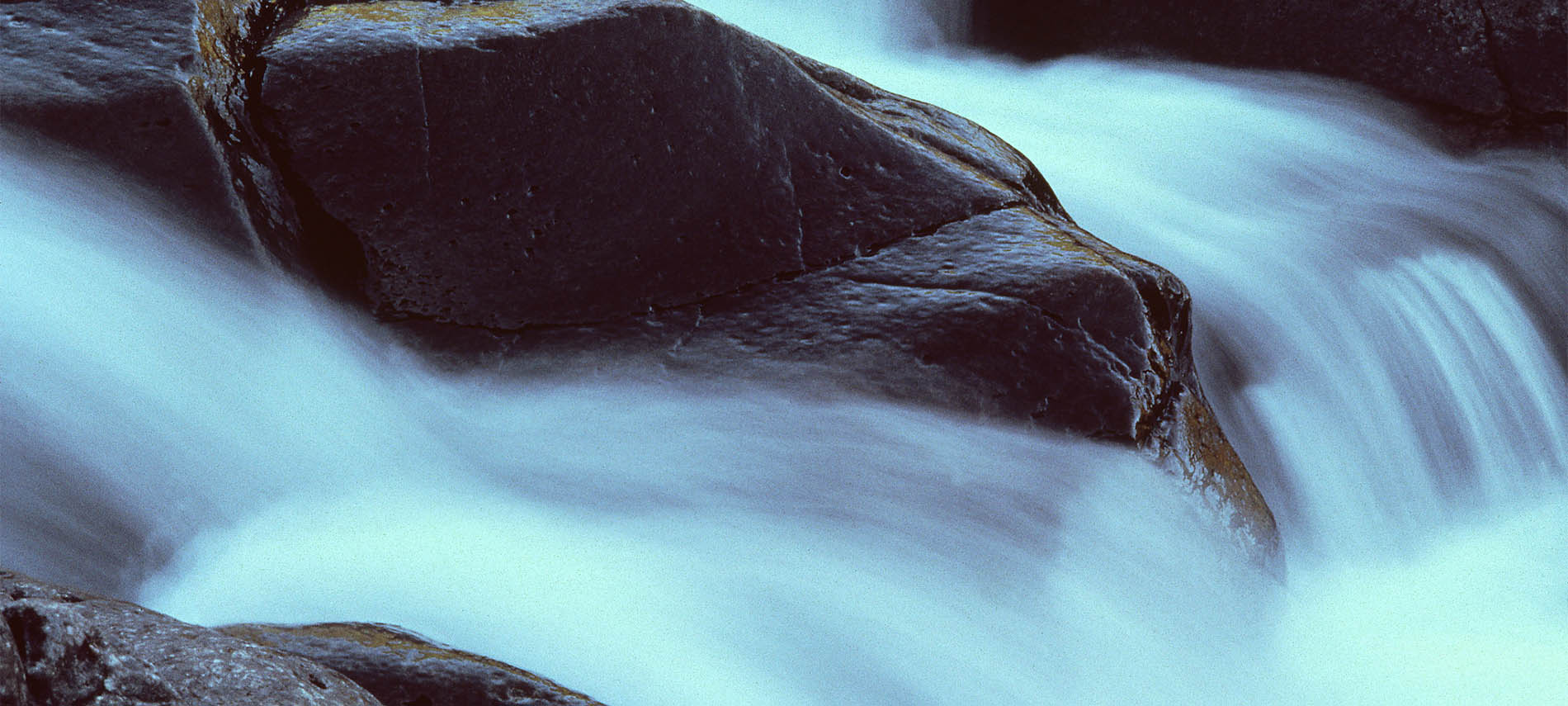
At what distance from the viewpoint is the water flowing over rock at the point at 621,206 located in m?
3.44

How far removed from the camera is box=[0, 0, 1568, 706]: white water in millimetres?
2924

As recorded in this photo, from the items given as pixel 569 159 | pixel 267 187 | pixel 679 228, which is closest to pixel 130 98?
pixel 267 187

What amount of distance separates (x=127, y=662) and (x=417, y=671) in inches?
24.6

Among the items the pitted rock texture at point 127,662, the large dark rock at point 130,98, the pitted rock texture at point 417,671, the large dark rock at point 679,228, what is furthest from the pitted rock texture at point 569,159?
the pitted rock texture at point 127,662

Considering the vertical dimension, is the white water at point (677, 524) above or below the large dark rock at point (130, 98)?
below

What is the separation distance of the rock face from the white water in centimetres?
252

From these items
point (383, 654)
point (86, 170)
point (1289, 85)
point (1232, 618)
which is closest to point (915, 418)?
point (1232, 618)

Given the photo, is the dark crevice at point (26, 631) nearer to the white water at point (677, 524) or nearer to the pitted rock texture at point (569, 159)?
the white water at point (677, 524)

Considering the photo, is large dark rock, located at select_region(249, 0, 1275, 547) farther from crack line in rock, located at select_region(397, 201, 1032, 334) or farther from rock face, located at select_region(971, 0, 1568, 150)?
rock face, located at select_region(971, 0, 1568, 150)

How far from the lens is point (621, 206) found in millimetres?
3629

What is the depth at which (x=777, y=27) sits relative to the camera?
6.94 meters

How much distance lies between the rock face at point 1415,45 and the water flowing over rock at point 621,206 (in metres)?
3.24

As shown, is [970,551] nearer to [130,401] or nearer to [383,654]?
[383,654]

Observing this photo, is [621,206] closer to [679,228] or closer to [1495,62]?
[679,228]
